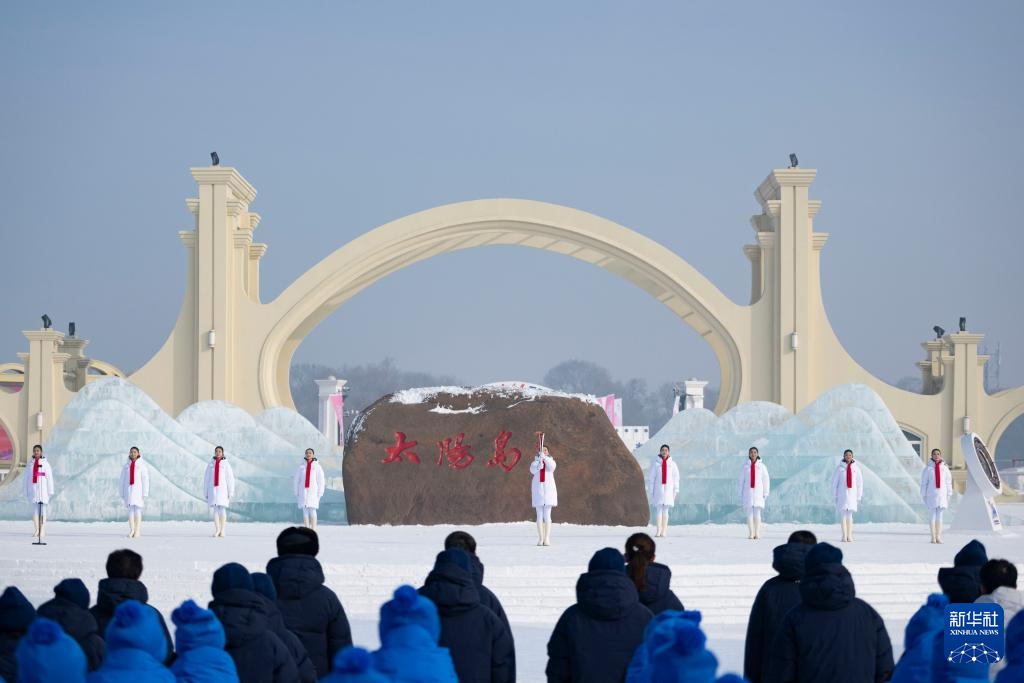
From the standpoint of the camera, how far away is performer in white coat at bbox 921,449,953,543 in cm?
1775

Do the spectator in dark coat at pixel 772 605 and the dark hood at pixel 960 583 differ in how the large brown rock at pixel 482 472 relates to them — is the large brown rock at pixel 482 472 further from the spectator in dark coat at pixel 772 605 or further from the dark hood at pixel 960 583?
the dark hood at pixel 960 583

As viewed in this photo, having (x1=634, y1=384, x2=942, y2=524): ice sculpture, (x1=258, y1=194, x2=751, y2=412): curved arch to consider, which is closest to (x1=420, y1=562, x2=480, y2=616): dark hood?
(x1=634, y1=384, x2=942, y2=524): ice sculpture

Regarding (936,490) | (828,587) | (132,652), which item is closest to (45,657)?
(132,652)

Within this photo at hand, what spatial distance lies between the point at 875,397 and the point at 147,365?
13857 mm

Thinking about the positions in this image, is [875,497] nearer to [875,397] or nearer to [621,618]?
[875,397]

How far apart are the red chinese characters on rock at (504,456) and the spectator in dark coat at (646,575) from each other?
1418 cm

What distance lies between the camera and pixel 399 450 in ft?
68.2

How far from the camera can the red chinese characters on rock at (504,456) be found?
2081 cm

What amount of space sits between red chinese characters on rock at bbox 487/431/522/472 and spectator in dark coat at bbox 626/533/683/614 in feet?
46.5

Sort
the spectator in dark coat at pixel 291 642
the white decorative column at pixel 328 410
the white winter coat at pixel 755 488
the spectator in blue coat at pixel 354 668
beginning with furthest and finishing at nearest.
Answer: the white decorative column at pixel 328 410 → the white winter coat at pixel 755 488 → the spectator in dark coat at pixel 291 642 → the spectator in blue coat at pixel 354 668

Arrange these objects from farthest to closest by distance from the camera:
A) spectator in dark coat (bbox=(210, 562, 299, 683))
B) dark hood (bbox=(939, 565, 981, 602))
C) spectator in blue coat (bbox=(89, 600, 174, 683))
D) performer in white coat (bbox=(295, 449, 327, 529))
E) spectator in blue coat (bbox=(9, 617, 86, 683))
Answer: performer in white coat (bbox=(295, 449, 327, 529)), dark hood (bbox=(939, 565, 981, 602)), spectator in dark coat (bbox=(210, 562, 299, 683)), spectator in blue coat (bbox=(9, 617, 86, 683)), spectator in blue coat (bbox=(89, 600, 174, 683))

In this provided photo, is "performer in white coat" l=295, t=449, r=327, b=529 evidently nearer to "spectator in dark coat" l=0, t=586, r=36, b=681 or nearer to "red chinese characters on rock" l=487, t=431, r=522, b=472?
"red chinese characters on rock" l=487, t=431, r=522, b=472

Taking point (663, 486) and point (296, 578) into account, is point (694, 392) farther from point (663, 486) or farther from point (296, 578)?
point (296, 578)

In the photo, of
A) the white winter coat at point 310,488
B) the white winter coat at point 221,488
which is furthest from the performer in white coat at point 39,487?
the white winter coat at point 310,488
